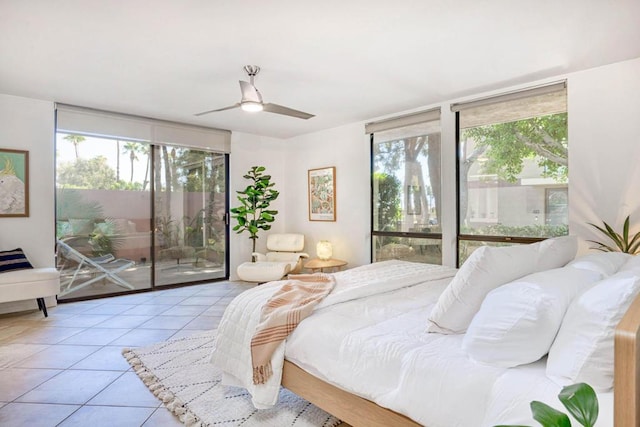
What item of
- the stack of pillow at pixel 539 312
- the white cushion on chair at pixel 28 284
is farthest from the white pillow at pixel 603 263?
the white cushion on chair at pixel 28 284

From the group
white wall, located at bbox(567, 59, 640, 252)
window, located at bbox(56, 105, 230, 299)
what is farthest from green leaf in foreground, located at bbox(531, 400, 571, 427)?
window, located at bbox(56, 105, 230, 299)

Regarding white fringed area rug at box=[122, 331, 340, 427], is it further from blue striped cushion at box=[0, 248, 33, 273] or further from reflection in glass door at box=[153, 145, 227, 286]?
reflection in glass door at box=[153, 145, 227, 286]

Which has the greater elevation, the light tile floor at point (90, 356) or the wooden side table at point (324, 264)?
the wooden side table at point (324, 264)

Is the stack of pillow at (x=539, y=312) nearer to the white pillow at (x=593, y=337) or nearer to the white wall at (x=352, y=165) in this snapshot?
the white pillow at (x=593, y=337)

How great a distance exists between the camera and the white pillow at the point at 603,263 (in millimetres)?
1644

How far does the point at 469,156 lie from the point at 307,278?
2.74 m

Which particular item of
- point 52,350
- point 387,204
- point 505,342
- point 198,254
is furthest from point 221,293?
point 505,342

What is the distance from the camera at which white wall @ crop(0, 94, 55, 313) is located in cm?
417

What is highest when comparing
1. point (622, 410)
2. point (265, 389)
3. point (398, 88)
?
point (398, 88)

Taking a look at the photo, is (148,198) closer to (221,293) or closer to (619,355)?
(221,293)

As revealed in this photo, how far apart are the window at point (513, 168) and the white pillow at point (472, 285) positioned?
2.52 metres

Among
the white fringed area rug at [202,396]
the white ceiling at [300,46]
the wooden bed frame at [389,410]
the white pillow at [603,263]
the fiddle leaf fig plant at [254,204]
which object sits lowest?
the white fringed area rug at [202,396]

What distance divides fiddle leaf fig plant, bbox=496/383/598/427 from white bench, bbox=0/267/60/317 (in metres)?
4.63

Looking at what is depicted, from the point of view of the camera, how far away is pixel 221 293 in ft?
16.5
